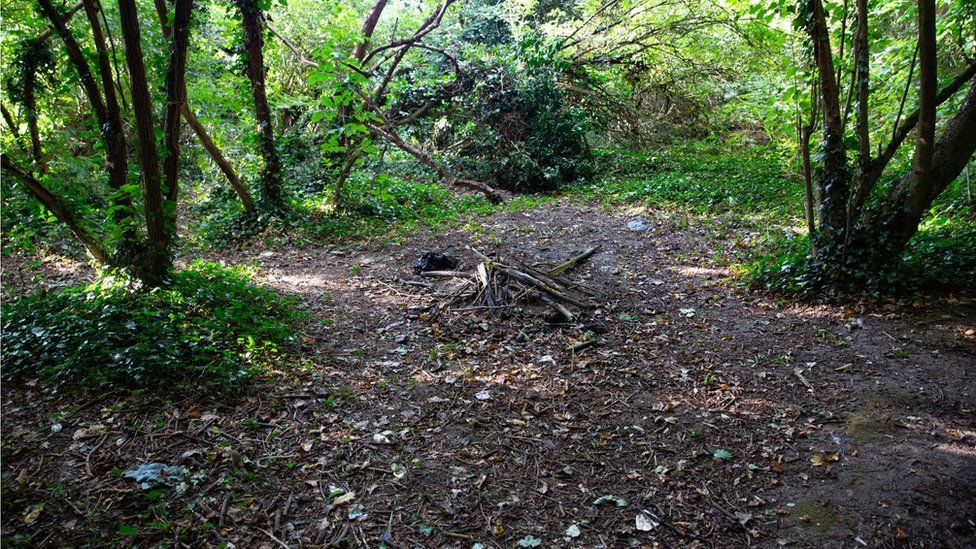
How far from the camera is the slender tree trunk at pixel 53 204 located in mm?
4309

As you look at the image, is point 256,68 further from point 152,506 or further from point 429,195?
point 152,506

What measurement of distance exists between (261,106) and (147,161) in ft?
14.8

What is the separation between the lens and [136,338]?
3887 millimetres

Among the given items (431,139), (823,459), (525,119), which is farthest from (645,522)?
(431,139)

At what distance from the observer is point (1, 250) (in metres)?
8.07

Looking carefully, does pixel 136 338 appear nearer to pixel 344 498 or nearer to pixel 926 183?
pixel 344 498

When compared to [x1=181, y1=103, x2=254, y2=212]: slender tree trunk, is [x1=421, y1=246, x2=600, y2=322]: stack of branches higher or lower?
lower

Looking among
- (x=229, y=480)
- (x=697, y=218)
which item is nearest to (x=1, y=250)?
(x=229, y=480)

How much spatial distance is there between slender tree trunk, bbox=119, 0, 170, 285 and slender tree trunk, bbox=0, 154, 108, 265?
462 mm

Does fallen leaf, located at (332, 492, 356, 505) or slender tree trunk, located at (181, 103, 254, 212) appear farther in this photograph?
slender tree trunk, located at (181, 103, 254, 212)

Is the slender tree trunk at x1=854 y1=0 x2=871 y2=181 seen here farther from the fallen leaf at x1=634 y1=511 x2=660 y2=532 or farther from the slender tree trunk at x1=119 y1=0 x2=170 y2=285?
the slender tree trunk at x1=119 y1=0 x2=170 y2=285

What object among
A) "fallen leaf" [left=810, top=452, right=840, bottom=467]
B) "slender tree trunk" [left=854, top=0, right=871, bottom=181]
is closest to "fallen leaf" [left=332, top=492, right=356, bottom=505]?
"fallen leaf" [left=810, top=452, right=840, bottom=467]

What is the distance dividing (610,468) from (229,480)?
2.33 meters

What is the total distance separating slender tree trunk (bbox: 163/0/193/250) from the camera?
4938mm
